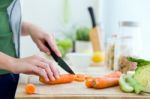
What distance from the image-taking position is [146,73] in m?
0.99

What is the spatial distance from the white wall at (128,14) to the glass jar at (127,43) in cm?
17

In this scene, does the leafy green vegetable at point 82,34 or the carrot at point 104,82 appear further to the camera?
the leafy green vegetable at point 82,34

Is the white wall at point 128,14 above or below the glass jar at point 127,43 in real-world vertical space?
above

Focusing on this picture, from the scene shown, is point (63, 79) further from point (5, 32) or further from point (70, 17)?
point (70, 17)

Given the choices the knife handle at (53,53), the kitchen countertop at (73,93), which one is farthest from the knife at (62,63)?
the kitchen countertop at (73,93)

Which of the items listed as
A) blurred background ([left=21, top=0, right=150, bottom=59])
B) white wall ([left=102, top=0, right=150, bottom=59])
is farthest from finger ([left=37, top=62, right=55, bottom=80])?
blurred background ([left=21, top=0, right=150, bottom=59])

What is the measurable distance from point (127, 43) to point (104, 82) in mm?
583

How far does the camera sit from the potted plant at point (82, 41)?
210cm

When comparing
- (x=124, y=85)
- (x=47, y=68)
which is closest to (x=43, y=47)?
(x=47, y=68)

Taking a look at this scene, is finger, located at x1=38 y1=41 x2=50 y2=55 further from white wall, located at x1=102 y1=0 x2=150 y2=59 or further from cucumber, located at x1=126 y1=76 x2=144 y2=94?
white wall, located at x1=102 y1=0 x2=150 y2=59

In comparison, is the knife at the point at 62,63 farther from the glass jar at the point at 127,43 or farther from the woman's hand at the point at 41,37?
the glass jar at the point at 127,43

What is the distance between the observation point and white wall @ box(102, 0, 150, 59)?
6.08ft

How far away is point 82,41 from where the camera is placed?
84.0 inches

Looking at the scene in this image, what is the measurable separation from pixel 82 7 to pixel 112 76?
1301 mm
